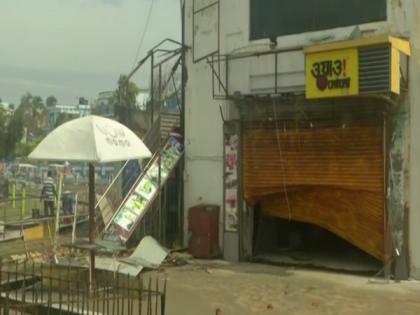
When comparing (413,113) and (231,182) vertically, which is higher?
(413,113)

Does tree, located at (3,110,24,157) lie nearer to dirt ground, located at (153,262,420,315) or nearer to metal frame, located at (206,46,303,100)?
metal frame, located at (206,46,303,100)

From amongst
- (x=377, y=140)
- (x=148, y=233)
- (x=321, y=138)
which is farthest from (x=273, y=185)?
(x=148, y=233)

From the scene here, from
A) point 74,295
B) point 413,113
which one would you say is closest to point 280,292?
point 74,295

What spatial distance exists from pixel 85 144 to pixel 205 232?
555 centimetres

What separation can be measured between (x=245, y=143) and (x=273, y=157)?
773mm

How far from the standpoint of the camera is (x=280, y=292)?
1104 centimetres

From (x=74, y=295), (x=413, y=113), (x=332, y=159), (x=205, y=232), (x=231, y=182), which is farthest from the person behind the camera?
(x=231, y=182)

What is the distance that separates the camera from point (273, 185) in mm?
13773

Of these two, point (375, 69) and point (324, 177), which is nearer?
point (375, 69)

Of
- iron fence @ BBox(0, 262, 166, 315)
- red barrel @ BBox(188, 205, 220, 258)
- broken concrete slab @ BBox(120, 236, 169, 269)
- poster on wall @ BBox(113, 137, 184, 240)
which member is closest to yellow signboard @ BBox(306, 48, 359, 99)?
red barrel @ BBox(188, 205, 220, 258)

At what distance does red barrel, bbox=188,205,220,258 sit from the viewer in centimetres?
1427

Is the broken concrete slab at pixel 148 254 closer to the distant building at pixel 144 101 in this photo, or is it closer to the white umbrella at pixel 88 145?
the white umbrella at pixel 88 145

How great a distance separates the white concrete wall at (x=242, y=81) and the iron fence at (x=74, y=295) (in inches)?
147

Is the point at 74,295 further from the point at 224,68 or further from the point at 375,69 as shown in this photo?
the point at 224,68
